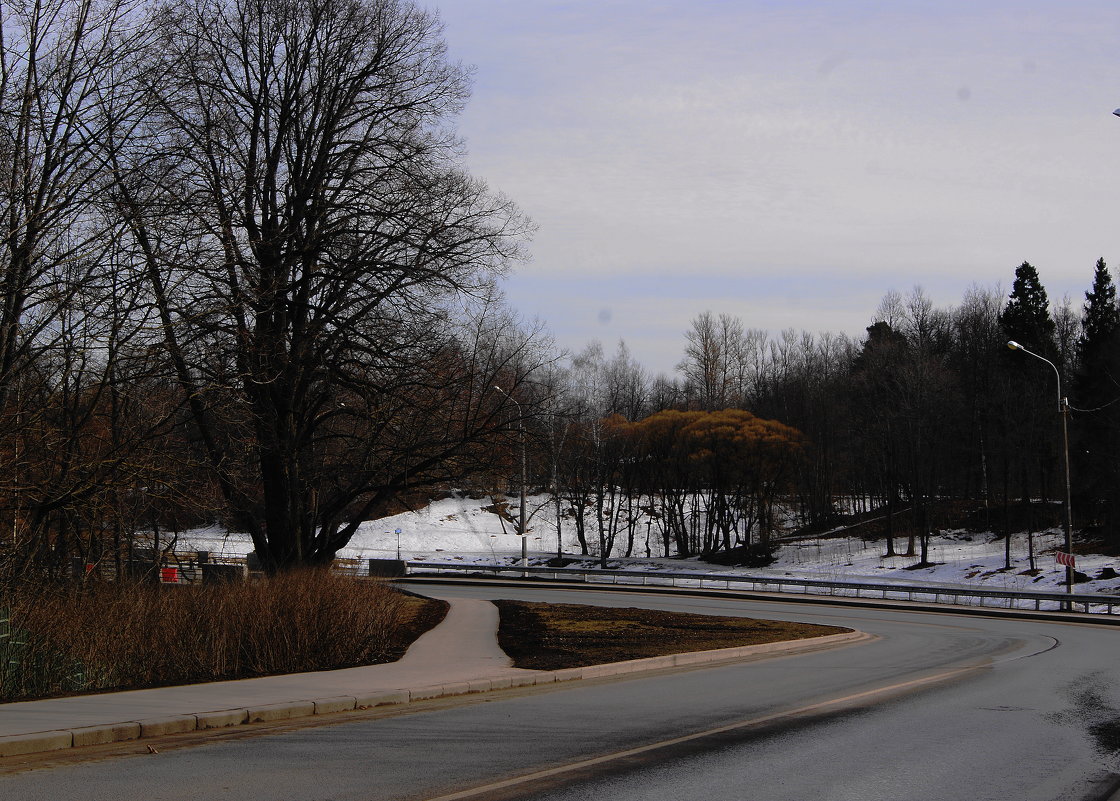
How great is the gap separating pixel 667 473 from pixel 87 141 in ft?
169

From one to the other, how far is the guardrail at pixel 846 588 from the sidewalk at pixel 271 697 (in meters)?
18.4

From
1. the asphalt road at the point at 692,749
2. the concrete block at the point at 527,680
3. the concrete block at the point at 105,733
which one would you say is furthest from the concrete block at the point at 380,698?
the concrete block at the point at 105,733

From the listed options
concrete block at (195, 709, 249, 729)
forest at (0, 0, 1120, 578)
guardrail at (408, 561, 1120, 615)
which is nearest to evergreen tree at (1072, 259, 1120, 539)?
guardrail at (408, 561, 1120, 615)

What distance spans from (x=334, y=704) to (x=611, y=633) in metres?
10.5

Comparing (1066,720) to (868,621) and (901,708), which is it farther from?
(868,621)

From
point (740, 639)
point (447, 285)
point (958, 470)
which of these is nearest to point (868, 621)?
point (740, 639)

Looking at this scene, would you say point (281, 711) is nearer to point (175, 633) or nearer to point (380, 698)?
point (380, 698)

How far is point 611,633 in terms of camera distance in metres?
21.4

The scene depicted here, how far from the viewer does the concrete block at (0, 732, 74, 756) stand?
28.8ft

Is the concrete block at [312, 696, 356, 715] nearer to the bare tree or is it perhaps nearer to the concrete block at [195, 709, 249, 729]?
the concrete block at [195, 709, 249, 729]

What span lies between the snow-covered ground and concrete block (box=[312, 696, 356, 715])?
17.6 meters

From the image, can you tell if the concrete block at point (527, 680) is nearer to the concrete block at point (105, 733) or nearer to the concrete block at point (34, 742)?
the concrete block at point (105, 733)

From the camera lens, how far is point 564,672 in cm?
1502

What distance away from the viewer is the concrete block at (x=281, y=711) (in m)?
10.9
